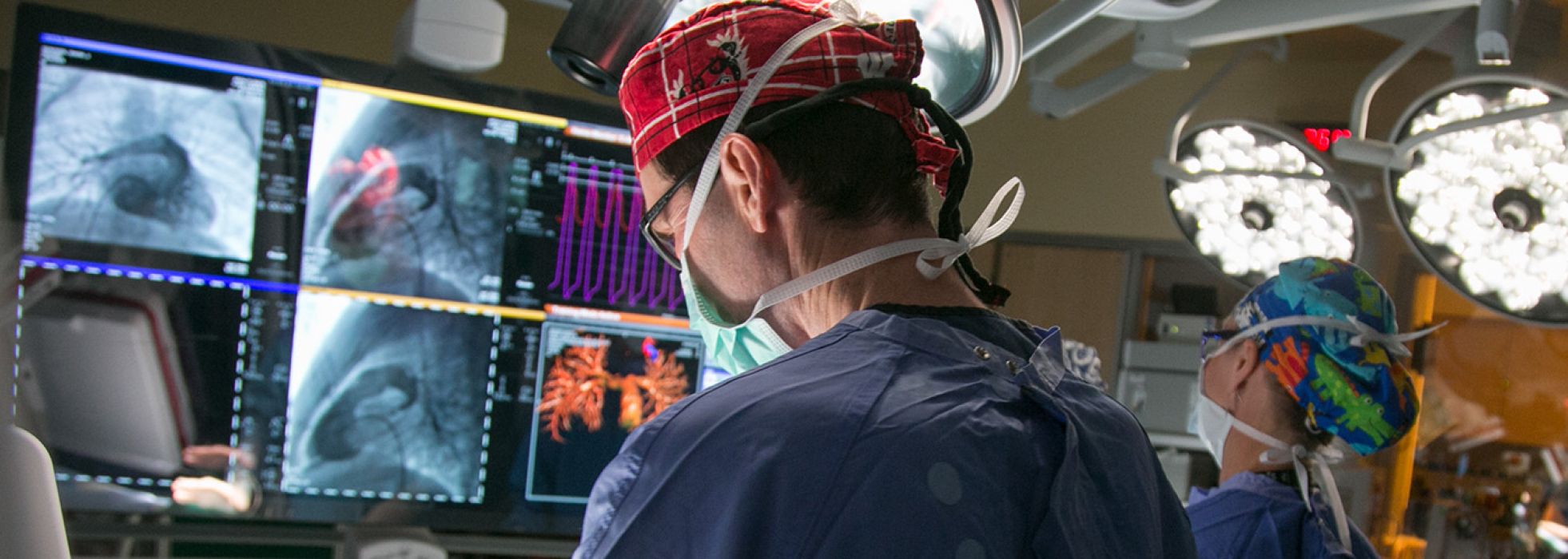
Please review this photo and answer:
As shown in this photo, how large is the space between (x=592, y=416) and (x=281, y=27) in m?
2.48

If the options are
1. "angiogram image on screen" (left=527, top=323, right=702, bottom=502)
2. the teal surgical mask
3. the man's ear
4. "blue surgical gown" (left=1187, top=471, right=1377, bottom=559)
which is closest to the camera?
the man's ear

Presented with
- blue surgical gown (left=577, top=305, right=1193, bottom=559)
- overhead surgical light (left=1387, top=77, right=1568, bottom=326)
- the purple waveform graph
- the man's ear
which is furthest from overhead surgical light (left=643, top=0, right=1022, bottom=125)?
overhead surgical light (left=1387, top=77, right=1568, bottom=326)

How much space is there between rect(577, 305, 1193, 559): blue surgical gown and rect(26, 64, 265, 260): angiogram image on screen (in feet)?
4.50

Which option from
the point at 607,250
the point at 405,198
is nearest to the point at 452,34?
the point at 405,198

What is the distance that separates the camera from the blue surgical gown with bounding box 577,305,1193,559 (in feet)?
2.44

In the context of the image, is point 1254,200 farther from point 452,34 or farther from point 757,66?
point 757,66

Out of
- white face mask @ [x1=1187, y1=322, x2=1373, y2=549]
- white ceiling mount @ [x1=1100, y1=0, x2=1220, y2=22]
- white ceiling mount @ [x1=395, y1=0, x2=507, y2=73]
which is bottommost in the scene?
white face mask @ [x1=1187, y1=322, x2=1373, y2=549]

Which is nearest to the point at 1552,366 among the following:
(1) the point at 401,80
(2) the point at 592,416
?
(2) the point at 592,416

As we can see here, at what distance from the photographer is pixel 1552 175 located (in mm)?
2020

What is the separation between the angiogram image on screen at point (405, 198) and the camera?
201 centimetres

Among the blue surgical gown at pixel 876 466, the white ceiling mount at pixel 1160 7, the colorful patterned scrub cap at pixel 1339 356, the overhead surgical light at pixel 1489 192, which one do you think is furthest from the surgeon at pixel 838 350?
the overhead surgical light at pixel 1489 192

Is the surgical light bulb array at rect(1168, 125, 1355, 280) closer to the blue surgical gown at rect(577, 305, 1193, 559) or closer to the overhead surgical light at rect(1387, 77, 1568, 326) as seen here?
the overhead surgical light at rect(1387, 77, 1568, 326)

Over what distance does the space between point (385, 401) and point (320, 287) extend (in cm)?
22

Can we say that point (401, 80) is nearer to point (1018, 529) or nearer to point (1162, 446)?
point (1018, 529)
